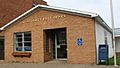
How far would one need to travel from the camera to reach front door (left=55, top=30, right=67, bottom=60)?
21.2m

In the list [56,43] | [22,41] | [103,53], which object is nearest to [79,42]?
[103,53]

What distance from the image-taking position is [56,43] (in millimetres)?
21562

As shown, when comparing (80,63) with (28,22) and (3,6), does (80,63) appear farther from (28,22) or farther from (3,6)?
(3,6)

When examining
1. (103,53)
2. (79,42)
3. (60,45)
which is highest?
(79,42)

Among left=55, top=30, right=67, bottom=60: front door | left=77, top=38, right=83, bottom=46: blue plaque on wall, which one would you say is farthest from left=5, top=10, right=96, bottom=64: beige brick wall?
left=55, top=30, right=67, bottom=60: front door

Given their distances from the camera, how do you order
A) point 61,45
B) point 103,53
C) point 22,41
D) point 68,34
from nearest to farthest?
point 103,53 < point 68,34 < point 61,45 < point 22,41

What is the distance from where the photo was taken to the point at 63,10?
19219 millimetres

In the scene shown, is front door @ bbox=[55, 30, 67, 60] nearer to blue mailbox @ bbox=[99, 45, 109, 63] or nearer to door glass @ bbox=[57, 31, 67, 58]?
door glass @ bbox=[57, 31, 67, 58]

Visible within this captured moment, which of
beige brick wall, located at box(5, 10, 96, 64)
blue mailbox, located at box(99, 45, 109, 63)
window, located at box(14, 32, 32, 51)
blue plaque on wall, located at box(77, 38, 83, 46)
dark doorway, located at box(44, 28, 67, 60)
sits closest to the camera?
blue mailbox, located at box(99, 45, 109, 63)

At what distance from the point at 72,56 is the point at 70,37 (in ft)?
4.61

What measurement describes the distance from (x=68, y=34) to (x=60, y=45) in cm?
256

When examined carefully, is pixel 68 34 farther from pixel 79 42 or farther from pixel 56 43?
pixel 56 43

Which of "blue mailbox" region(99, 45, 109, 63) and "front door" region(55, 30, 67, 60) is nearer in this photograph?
"blue mailbox" region(99, 45, 109, 63)

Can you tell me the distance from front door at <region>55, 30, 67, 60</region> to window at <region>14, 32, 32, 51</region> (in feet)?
7.46
